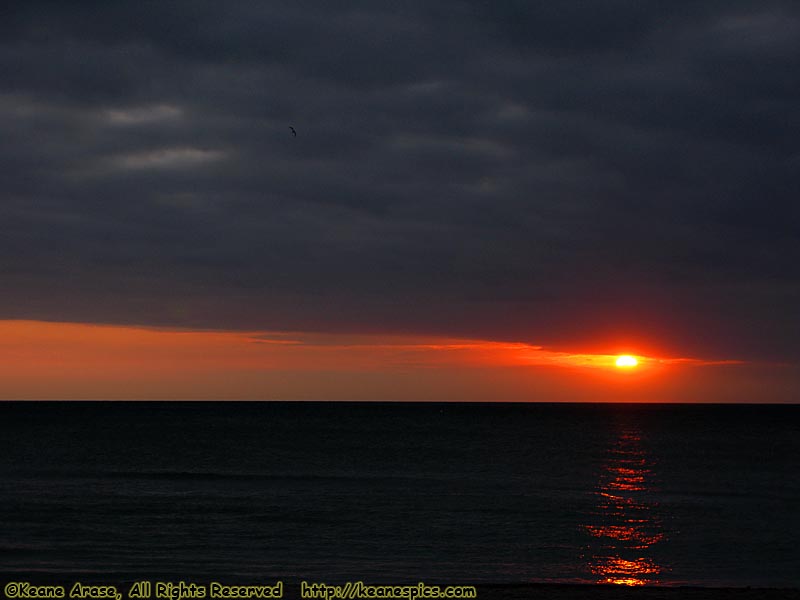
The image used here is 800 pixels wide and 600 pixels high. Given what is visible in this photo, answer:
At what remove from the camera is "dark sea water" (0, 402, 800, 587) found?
32.5 m

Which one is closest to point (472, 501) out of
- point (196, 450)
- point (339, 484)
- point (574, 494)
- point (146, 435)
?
point (574, 494)

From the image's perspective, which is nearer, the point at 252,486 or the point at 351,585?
the point at 351,585

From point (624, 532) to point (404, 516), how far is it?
11.4 meters

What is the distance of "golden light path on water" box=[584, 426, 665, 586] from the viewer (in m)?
32.1

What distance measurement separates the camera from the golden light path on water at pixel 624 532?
105 ft

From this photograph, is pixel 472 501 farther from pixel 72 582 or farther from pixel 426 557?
pixel 72 582

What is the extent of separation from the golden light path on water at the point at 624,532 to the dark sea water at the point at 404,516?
135 mm

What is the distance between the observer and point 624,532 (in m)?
41.3

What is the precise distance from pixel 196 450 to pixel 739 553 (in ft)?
258

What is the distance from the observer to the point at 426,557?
34594 mm

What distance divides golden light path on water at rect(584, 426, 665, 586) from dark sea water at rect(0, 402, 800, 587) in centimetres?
14

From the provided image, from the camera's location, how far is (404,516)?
1829 inches

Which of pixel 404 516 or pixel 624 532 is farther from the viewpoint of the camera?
pixel 404 516

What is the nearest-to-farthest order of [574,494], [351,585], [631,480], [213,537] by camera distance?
[351,585]
[213,537]
[574,494]
[631,480]
